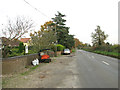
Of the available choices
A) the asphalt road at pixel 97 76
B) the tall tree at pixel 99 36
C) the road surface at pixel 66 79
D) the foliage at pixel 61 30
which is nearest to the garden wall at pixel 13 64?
the road surface at pixel 66 79

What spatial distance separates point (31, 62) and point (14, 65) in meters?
3.42

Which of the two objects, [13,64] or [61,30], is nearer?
[13,64]

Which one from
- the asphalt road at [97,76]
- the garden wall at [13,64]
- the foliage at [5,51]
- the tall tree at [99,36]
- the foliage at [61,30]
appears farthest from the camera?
the tall tree at [99,36]

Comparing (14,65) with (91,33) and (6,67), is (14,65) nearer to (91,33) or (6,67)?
(6,67)

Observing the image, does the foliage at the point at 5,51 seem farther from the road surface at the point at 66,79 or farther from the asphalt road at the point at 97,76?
the asphalt road at the point at 97,76

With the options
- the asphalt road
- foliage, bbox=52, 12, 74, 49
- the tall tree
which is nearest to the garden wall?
the asphalt road

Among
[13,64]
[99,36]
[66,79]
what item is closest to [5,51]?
[13,64]

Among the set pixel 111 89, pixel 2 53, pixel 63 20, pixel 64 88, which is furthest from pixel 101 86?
pixel 63 20

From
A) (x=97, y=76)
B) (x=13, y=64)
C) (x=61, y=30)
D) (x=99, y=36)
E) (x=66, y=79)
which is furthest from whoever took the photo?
(x=99, y=36)

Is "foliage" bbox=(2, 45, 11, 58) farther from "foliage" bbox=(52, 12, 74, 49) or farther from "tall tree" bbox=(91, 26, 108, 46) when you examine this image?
"tall tree" bbox=(91, 26, 108, 46)

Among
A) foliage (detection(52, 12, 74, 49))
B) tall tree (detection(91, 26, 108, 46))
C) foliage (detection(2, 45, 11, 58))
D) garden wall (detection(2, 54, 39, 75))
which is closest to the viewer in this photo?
garden wall (detection(2, 54, 39, 75))

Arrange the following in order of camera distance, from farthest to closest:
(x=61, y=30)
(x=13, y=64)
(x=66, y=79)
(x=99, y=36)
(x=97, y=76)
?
1. (x=99, y=36)
2. (x=61, y=30)
3. (x=13, y=64)
4. (x=97, y=76)
5. (x=66, y=79)

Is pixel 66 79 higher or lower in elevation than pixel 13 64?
lower

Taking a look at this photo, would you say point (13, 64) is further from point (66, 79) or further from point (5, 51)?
point (66, 79)
